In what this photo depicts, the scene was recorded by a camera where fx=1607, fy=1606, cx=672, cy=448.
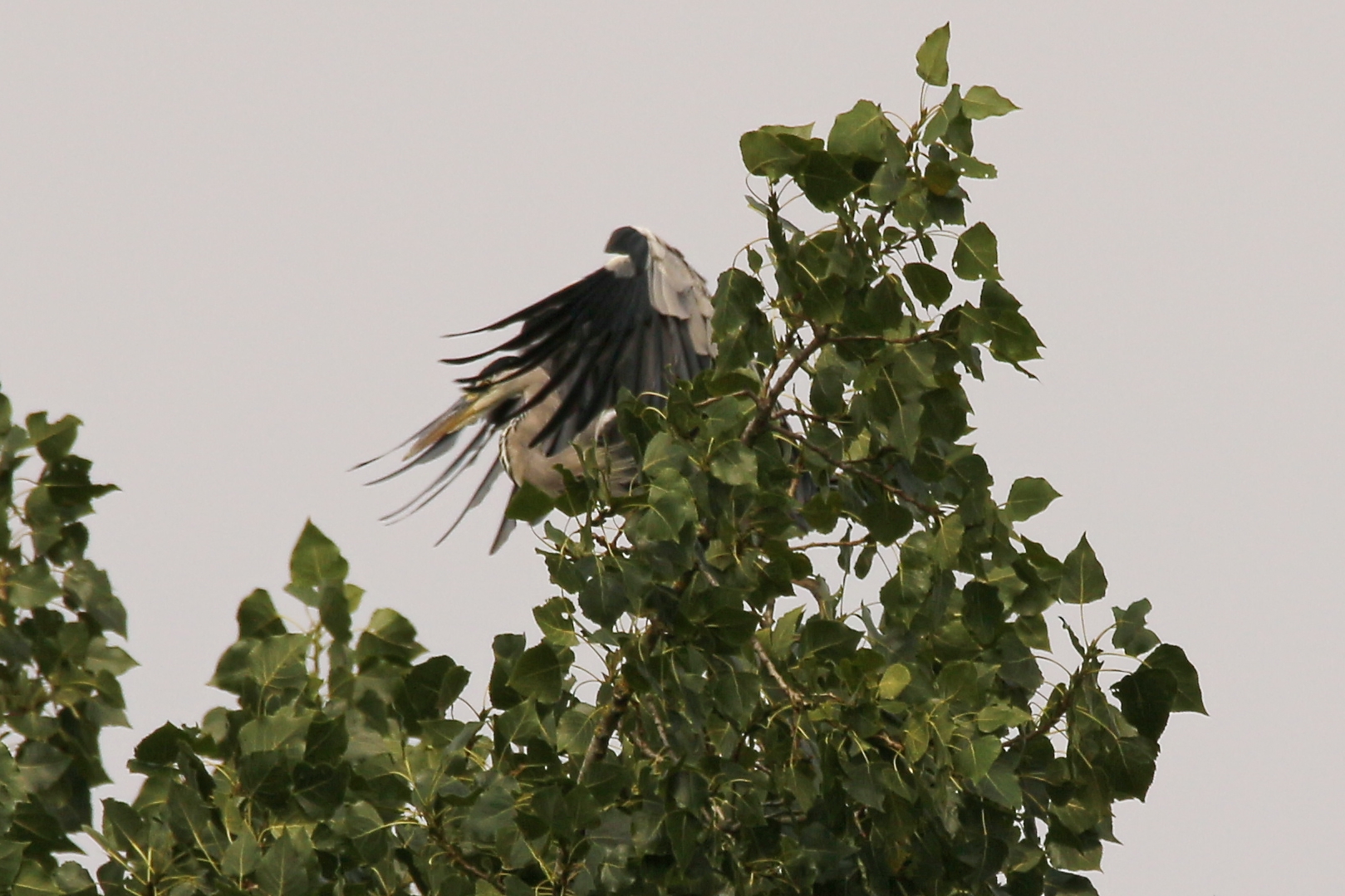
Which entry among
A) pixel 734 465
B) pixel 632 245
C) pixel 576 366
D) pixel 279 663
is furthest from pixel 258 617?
pixel 632 245

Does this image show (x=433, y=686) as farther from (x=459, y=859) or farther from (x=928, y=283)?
(x=928, y=283)

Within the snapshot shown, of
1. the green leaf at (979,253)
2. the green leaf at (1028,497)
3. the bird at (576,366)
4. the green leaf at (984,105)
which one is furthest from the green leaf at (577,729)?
the bird at (576,366)

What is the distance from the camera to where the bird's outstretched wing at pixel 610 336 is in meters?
3.98

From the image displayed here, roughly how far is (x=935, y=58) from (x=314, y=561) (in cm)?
91

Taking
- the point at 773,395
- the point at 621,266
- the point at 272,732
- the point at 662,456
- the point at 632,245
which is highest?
the point at 632,245

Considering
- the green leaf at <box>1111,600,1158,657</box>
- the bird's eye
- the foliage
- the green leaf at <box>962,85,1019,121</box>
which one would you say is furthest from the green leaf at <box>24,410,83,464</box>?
the bird's eye

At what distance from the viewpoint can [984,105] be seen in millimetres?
1763

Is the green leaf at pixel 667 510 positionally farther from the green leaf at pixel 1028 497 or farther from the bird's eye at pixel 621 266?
the bird's eye at pixel 621 266

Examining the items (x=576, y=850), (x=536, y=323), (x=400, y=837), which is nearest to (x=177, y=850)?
(x=400, y=837)

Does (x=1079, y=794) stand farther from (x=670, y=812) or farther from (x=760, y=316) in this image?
(x=760, y=316)

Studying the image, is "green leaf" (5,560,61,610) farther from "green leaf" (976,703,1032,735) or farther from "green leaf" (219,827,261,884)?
"green leaf" (976,703,1032,735)

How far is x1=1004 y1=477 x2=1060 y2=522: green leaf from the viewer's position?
189 centimetres

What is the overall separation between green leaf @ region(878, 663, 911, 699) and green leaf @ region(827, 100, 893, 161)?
0.56 meters

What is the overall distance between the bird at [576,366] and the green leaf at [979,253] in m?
1.89
